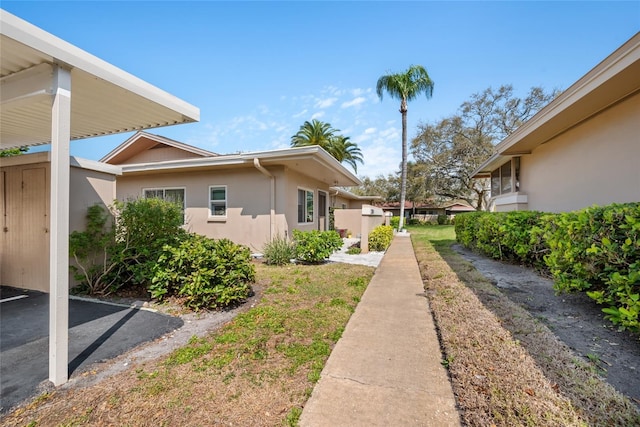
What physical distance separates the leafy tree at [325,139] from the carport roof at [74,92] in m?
19.3

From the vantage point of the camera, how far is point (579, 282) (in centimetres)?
357

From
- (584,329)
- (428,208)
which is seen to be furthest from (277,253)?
(428,208)

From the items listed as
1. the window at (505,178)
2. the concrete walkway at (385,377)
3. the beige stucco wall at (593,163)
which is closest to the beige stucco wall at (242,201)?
the concrete walkway at (385,377)

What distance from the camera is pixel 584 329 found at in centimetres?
321

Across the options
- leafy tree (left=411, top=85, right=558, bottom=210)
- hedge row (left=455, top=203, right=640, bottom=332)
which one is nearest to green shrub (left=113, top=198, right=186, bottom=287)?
hedge row (left=455, top=203, right=640, bottom=332)

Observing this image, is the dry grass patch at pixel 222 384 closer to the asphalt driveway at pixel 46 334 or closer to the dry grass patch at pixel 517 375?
the asphalt driveway at pixel 46 334

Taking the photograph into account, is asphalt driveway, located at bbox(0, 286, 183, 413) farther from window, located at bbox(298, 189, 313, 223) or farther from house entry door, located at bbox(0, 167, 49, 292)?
window, located at bbox(298, 189, 313, 223)

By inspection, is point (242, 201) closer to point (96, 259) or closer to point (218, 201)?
point (218, 201)

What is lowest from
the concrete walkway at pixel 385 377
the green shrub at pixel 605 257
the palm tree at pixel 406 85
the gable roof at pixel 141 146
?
the concrete walkway at pixel 385 377

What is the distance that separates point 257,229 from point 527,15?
9.25 metres

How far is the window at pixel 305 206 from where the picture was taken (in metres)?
9.87

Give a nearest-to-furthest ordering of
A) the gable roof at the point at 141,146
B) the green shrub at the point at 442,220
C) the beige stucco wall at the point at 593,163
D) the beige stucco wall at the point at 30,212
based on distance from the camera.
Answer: the beige stucco wall at the point at 30,212 < the beige stucco wall at the point at 593,163 < the gable roof at the point at 141,146 < the green shrub at the point at 442,220

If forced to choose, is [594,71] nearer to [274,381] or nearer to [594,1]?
[594,1]

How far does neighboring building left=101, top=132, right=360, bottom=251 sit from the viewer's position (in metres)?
8.23
